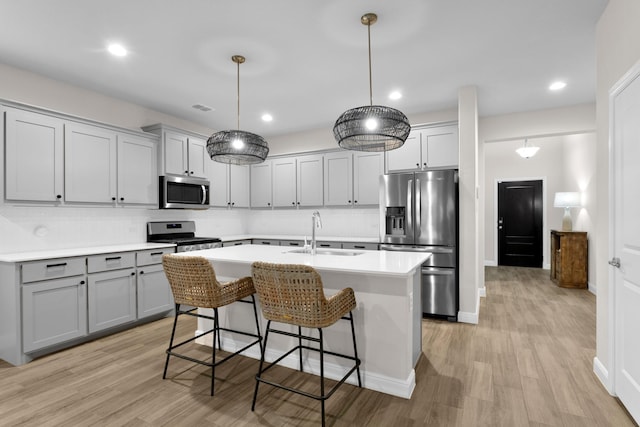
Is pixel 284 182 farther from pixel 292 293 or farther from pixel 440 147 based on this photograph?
pixel 292 293

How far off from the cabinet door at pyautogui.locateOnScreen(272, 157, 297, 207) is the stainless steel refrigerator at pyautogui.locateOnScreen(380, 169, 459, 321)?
1.99m

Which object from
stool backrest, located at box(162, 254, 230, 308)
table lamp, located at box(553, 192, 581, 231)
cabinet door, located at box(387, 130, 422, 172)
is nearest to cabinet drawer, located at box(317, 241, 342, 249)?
cabinet door, located at box(387, 130, 422, 172)

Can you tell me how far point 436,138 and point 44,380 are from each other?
185 inches

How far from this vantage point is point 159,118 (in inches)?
187

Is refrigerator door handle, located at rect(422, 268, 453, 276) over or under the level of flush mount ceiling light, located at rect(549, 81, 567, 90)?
under

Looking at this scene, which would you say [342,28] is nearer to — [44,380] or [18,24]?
[18,24]

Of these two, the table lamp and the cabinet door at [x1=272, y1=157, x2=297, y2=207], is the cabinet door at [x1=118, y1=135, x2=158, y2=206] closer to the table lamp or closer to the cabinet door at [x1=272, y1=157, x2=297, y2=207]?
the cabinet door at [x1=272, y1=157, x2=297, y2=207]

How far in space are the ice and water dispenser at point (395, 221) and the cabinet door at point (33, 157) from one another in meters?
3.70

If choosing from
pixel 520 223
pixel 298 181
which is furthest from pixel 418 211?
pixel 520 223

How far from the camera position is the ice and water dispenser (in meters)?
4.28

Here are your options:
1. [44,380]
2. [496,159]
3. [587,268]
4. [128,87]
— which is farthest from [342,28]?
[496,159]

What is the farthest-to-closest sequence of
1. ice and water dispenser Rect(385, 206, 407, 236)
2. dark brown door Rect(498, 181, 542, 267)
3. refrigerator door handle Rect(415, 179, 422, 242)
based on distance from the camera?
dark brown door Rect(498, 181, 542, 267)
ice and water dispenser Rect(385, 206, 407, 236)
refrigerator door handle Rect(415, 179, 422, 242)

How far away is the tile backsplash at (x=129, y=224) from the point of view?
3400mm

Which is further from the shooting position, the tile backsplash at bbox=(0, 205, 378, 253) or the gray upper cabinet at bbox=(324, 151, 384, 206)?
the gray upper cabinet at bbox=(324, 151, 384, 206)
